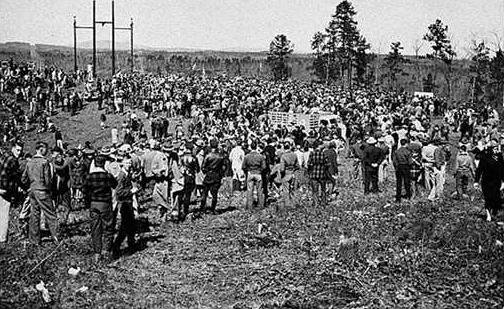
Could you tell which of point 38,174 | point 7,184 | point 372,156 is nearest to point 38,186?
point 38,174

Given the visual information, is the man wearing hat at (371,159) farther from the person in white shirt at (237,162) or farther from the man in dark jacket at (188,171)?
the man in dark jacket at (188,171)

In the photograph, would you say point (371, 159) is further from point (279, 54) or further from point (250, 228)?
point (279, 54)

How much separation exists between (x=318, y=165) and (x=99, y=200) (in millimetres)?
6336

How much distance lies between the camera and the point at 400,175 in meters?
15.1

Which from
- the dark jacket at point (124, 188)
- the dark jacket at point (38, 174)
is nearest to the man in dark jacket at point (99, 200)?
the dark jacket at point (124, 188)

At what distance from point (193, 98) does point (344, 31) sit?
1553 inches

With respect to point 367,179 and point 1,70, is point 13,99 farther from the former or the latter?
point 367,179

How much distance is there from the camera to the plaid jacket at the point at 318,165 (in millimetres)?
14781

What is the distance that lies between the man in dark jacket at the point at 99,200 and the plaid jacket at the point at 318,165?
5.92m

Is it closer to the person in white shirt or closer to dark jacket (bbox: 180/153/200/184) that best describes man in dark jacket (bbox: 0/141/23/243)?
dark jacket (bbox: 180/153/200/184)

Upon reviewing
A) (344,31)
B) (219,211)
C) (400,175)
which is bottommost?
(219,211)

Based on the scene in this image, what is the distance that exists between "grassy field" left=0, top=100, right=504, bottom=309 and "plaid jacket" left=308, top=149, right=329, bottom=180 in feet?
3.34

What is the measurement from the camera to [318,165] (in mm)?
14875

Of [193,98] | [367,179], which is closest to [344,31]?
[193,98]
